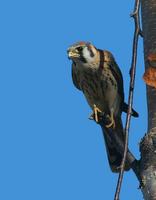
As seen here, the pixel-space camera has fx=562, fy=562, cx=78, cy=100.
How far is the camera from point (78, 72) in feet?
17.5

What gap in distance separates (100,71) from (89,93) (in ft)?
0.79

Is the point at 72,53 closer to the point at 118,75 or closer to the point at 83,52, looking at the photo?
the point at 83,52

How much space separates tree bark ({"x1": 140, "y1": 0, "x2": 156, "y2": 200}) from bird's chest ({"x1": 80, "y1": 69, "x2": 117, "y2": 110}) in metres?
1.90

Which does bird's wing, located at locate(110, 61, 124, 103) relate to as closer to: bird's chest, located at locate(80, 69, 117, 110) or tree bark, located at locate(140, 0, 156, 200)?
bird's chest, located at locate(80, 69, 117, 110)

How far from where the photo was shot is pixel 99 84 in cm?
526

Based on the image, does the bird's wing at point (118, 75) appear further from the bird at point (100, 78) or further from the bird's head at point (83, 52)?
the bird's head at point (83, 52)

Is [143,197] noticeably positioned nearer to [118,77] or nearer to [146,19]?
[146,19]

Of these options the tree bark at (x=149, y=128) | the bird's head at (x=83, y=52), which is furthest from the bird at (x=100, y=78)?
the tree bark at (x=149, y=128)

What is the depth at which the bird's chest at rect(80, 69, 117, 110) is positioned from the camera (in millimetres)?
5238

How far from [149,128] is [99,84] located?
91.7 inches

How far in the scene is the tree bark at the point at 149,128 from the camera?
8.91 feet

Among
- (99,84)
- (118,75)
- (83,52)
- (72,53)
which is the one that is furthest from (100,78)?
(72,53)

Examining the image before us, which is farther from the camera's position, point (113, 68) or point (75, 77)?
point (75, 77)

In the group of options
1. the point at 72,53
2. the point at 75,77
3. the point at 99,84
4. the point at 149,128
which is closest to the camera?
the point at 149,128
